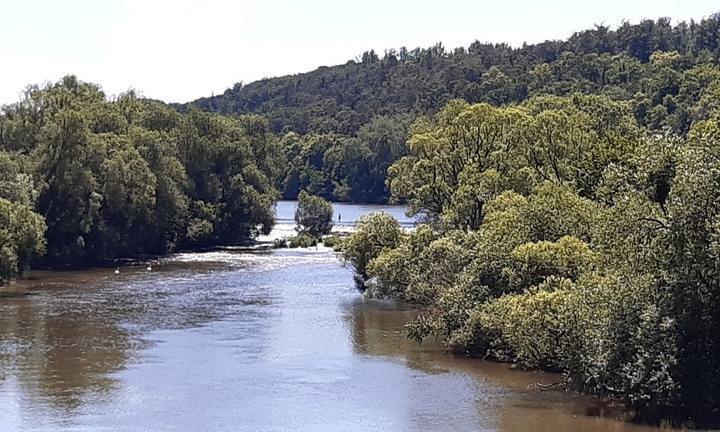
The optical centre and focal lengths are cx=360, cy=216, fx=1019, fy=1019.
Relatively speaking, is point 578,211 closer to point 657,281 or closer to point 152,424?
point 657,281

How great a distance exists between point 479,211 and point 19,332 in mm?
21707

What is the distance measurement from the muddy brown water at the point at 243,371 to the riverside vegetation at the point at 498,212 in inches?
63.3

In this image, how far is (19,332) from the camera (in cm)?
4088

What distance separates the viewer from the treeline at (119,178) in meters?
65.1

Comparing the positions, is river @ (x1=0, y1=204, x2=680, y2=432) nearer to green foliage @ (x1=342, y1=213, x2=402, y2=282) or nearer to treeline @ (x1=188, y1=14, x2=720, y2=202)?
green foliage @ (x1=342, y1=213, x2=402, y2=282)

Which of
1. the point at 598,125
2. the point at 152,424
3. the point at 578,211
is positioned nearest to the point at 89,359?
the point at 152,424

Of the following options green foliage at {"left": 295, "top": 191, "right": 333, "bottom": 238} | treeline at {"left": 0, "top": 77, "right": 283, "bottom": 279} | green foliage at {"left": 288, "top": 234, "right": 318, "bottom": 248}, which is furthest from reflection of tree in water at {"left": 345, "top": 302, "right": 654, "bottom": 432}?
green foliage at {"left": 295, "top": 191, "right": 333, "bottom": 238}

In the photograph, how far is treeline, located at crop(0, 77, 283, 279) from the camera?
65.1 m

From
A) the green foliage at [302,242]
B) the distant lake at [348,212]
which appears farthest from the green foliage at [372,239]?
the distant lake at [348,212]

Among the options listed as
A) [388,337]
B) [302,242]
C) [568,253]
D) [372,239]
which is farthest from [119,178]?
[568,253]

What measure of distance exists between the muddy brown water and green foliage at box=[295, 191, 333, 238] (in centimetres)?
3363

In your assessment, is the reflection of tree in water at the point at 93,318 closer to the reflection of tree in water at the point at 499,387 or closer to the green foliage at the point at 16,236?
the green foliage at the point at 16,236

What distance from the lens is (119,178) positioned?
229 feet

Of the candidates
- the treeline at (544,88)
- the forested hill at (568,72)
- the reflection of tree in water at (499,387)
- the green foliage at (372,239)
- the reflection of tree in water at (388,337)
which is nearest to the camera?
the reflection of tree in water at (499,387)
